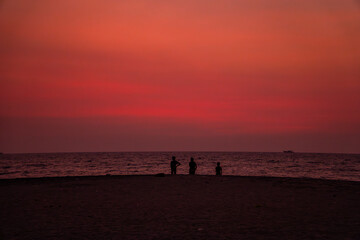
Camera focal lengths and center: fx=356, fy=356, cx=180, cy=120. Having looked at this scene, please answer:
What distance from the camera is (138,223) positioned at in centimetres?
1166

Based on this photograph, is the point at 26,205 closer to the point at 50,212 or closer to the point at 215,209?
the point at 50,212

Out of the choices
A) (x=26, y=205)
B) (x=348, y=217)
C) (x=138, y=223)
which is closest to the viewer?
Result: (x=138, y=223)

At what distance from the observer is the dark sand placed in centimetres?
1015

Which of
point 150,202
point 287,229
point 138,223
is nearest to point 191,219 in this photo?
point 138,223

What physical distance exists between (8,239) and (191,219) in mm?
5697

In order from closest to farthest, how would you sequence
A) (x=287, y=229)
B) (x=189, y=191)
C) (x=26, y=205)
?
1. (x=287, y=229)
2. (x=26, y=205)
3. (x=189, y=191)

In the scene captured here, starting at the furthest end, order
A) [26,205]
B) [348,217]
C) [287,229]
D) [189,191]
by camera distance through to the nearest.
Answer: [189,191]
[26,205]
[348,217]
[287,229]

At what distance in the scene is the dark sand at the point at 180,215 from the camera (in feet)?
33.3

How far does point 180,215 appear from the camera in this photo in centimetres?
1304

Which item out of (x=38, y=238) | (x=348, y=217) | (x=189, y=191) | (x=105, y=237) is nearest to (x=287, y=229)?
(x=348, y=217)

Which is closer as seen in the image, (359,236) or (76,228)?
(359,236)

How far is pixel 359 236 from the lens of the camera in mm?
9664

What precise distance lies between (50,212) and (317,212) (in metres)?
10.3

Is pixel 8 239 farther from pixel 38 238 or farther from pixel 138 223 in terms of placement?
pixel 138 223
